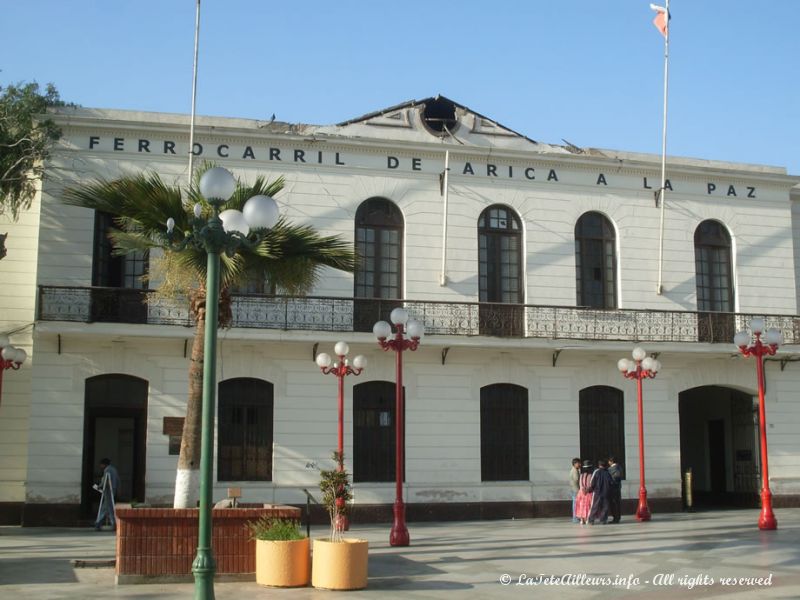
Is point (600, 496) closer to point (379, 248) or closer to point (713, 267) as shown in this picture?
point (379, 248)

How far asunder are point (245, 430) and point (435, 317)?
5199mm

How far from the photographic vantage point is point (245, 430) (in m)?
22.5

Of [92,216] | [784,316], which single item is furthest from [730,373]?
[92,216]

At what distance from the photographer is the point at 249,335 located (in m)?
21.8

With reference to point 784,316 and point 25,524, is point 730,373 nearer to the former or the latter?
point 784,316

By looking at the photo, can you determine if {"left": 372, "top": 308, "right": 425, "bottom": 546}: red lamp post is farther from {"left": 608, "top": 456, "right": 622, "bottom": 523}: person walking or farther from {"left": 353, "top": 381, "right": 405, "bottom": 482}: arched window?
{"left": 608, "top": 456, "right": 622, "bottom": 523}: person walking

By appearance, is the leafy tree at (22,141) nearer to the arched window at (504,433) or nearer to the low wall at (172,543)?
the low wall at (172,543)

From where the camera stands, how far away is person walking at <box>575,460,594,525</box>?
2150 cm

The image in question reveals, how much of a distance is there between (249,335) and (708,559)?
11136 mm

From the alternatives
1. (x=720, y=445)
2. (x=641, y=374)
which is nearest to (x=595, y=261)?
(x=641, y=374)

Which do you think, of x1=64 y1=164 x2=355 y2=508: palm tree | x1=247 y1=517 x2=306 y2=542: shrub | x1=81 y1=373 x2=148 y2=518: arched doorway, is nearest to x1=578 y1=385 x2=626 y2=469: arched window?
x1=81 y1=373 x2=148 y2=518: arched doorway

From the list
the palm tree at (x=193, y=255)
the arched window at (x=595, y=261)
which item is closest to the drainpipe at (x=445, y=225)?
the arched window at (x=595, y=261)

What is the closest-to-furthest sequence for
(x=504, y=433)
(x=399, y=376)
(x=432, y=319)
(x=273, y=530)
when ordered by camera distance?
(x=273, y=530) → (x=399, y=376) → (x=432, y=319) → (x=504, y=433)

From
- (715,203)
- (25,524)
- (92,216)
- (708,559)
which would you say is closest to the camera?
(708,559)
